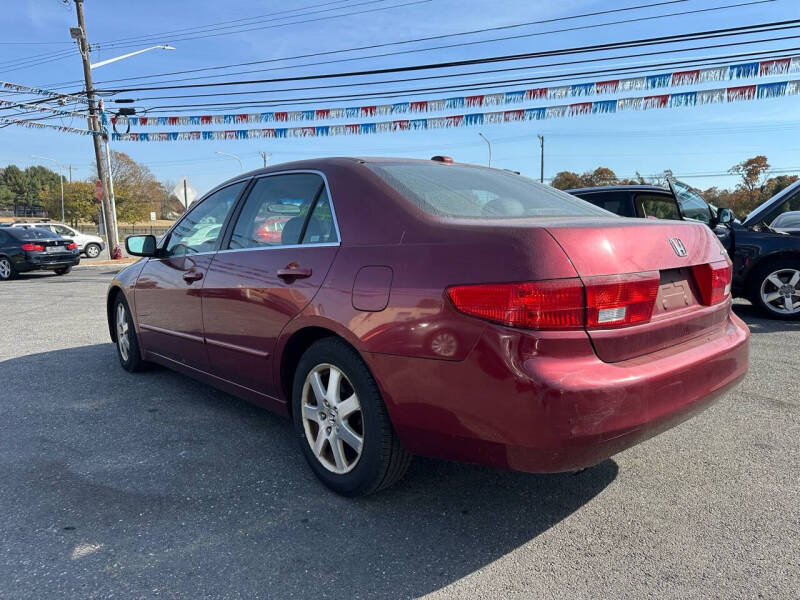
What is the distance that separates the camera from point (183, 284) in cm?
383

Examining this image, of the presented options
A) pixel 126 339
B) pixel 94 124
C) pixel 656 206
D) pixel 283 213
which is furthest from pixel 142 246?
pixel 94 124

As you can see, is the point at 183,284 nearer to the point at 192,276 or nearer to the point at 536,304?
the point at 192,276

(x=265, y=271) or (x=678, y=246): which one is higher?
(x=678, y=246)

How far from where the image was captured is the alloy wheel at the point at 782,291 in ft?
22.9

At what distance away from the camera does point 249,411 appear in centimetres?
392

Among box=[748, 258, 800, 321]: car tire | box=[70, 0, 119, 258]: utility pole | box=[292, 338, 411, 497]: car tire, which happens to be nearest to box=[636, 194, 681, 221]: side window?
box=[748, 258, 800, 321]: car tire

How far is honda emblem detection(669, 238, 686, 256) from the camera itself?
2391 mm

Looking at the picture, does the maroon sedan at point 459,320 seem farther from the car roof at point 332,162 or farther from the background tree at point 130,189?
the background tree at point 130,189

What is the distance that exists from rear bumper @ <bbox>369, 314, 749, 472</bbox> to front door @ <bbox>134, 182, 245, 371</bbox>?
1.82 metres

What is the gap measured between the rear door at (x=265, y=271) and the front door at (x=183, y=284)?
19 centimetres

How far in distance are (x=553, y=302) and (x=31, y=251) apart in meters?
17.1

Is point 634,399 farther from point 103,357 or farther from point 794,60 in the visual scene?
point 794,60

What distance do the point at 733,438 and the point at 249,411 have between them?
3.01 metres

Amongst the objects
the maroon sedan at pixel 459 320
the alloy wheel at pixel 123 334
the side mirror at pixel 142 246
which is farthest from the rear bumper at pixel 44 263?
the maroon sedan at pixel 459 320
